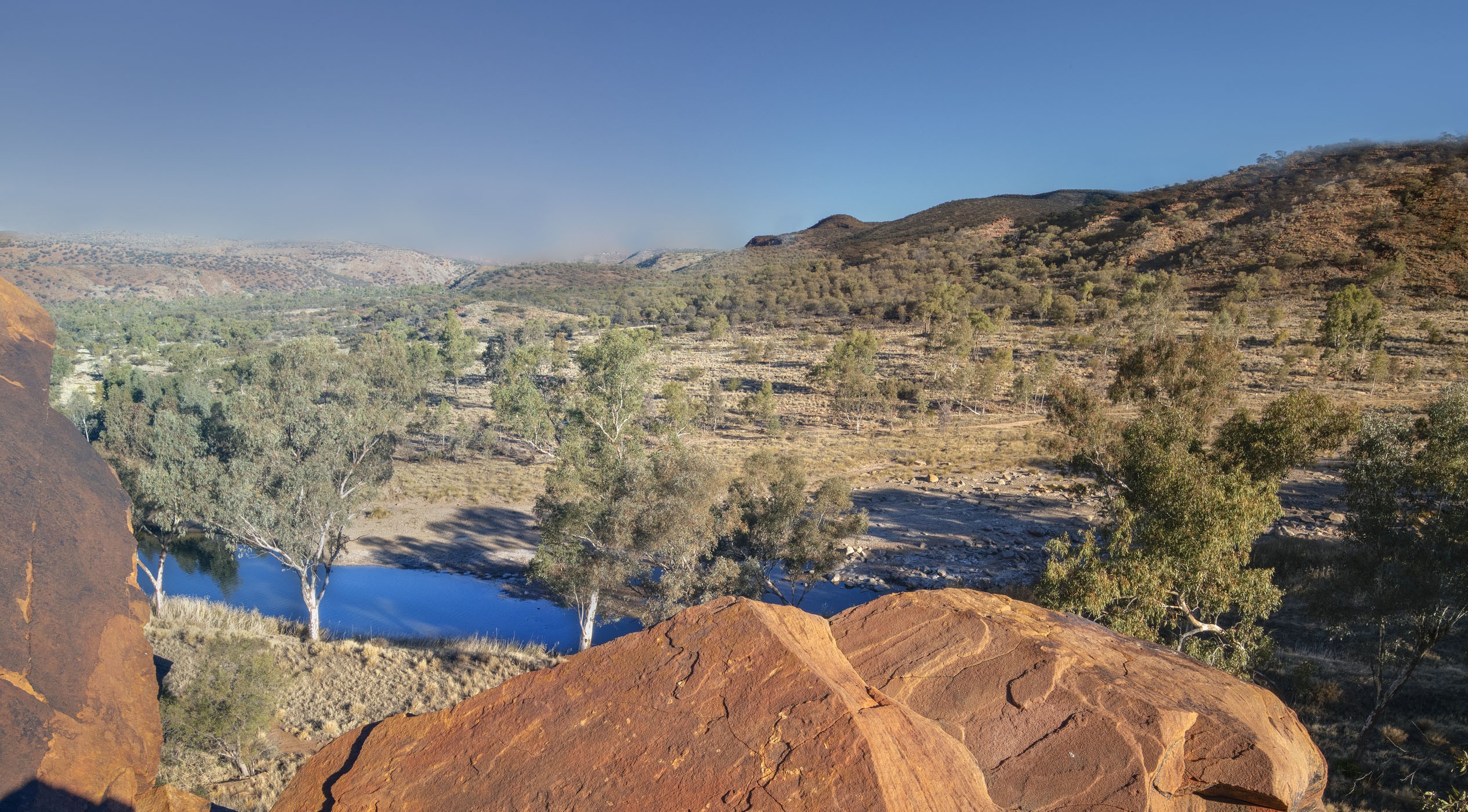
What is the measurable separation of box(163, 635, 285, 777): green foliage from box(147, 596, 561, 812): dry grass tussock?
0.36m

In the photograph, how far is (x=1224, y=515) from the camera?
39.2ft

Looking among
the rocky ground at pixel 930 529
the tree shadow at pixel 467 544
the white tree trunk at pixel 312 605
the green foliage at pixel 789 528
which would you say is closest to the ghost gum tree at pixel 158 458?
the white tree trunk at pixel 312 605

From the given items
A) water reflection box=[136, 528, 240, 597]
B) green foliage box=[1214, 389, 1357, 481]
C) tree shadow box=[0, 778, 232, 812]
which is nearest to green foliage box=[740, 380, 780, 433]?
water reflection box=[136, 528, 240, 597]

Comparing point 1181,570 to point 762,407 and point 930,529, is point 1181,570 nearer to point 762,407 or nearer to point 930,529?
point 930,529

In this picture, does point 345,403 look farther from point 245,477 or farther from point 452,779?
point 452,779

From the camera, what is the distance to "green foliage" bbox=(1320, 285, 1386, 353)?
51188mm

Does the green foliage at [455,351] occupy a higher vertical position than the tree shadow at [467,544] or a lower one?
higher

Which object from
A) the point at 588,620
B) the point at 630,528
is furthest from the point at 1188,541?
the point at 588,620

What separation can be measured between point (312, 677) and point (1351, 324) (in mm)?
68809

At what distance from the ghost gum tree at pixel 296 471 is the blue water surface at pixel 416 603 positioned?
1.41 metres

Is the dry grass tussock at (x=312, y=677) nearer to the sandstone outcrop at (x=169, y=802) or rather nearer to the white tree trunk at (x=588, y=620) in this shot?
the white tree trunk at (x=588, y=620)

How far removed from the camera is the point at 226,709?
46.4ft

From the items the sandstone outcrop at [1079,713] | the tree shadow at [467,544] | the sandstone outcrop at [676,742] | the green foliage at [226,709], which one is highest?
the sandstone outcrop at [676,742]

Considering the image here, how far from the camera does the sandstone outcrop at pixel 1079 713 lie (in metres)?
5.41
